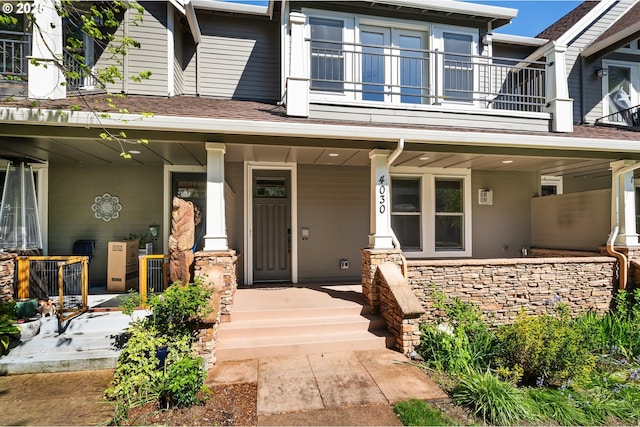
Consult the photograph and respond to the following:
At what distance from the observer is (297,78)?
17.5ft

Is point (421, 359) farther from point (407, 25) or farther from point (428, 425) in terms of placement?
point (407, 25)

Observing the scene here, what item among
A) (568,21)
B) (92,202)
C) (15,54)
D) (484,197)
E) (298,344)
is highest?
(568,21)

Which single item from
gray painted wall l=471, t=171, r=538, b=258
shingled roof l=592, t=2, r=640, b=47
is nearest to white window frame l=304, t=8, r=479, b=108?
gray painted wall l=471, t=171, r=538, b=258

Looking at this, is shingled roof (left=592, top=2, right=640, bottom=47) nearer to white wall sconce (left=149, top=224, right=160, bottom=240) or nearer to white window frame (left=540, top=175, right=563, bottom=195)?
white window frame (left=540, top=175, right=563, bottom=195)

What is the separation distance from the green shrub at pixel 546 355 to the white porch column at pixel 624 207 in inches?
130

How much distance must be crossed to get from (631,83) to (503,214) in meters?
5.15

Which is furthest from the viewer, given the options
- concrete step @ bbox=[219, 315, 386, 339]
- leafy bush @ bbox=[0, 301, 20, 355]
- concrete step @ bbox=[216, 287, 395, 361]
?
Result: concrete step @ bbox=[219, 315, 386, 339]

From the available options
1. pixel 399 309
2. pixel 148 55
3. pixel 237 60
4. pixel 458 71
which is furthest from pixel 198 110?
pixel 458 71

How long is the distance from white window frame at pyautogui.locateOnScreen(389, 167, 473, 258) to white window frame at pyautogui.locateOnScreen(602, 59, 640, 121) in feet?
14.3

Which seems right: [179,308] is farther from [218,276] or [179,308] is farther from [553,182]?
[553,182]

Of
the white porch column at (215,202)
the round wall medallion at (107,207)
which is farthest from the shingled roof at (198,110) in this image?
the round wall medallion at (107,207)

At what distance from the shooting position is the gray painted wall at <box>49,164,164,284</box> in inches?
254

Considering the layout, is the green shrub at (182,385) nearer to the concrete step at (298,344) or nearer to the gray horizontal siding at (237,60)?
the concrete step at (298,344)

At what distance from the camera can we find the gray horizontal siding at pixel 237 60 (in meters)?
7.27
